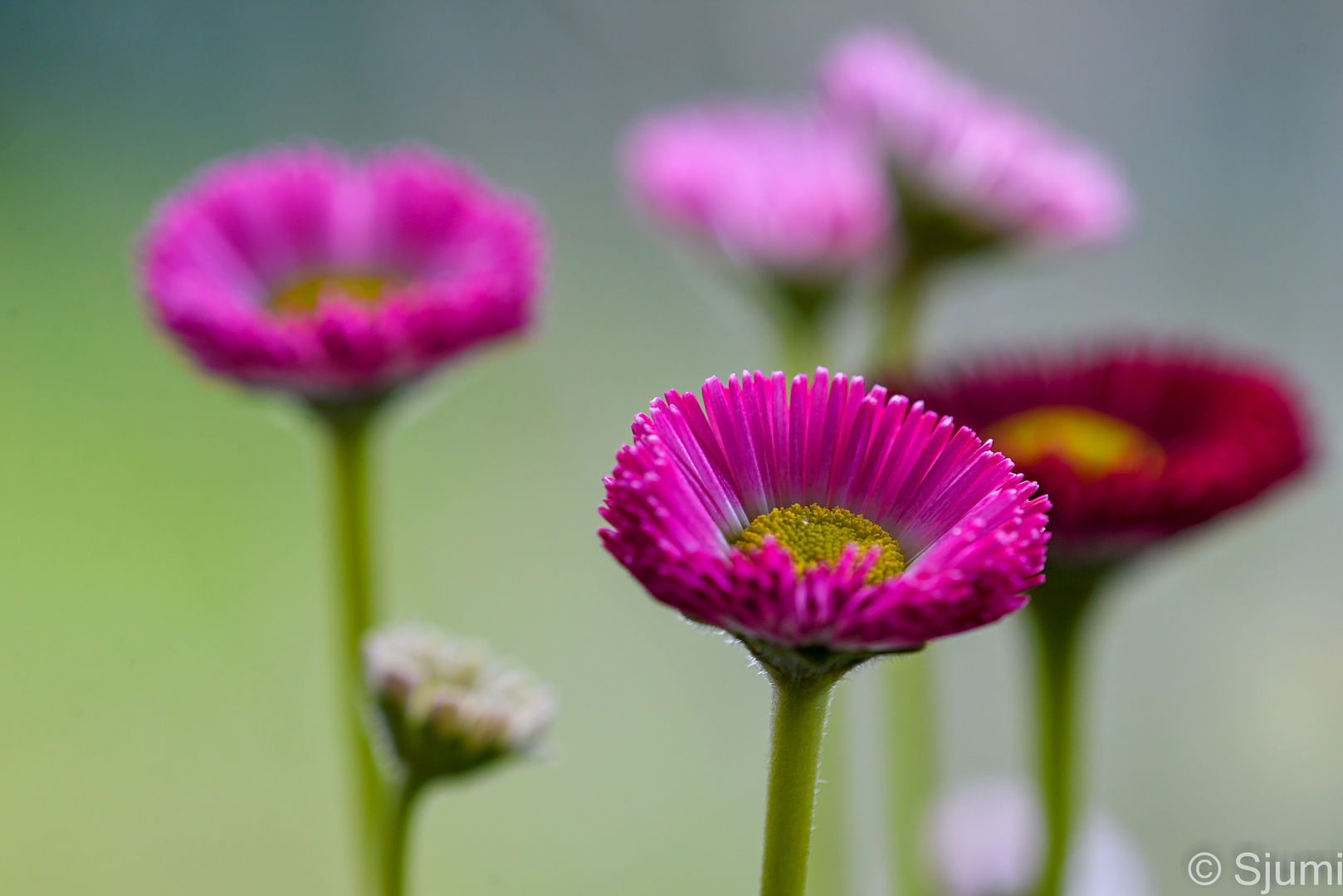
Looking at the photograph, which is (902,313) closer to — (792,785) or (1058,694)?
(1058,694)

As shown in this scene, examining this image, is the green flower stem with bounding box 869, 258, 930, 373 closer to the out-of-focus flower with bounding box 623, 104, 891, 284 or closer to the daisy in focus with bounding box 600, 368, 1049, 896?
the out-of-focus flower with bounding box 623, 104, 891, 284

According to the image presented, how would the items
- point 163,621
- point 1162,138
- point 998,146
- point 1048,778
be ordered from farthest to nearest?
point 1162,138 < point 163,621 < point 998,146 < point 1048,778

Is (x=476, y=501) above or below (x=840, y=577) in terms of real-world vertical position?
above

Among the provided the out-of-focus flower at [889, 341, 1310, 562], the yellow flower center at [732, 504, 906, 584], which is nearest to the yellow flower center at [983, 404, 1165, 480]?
the out-of-focus flower at [889, 341, 1310, 562]

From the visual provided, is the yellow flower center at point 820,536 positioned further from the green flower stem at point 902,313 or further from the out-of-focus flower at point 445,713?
the green flower stem at point 902,313

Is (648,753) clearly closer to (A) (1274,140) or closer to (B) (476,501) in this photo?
(B) (476,501)

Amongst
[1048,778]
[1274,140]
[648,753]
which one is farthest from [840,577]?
[1274,140]

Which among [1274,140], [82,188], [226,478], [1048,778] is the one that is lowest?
[1048,778]

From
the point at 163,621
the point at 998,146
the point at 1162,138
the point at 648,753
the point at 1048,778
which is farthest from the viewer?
the point at 1162,138
